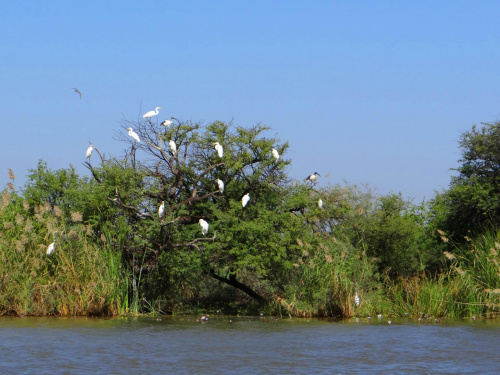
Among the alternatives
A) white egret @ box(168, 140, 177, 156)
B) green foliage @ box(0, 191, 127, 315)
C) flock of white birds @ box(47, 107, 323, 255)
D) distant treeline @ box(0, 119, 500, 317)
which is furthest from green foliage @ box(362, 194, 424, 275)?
green foliage @ box(0, 191, 127, 315)

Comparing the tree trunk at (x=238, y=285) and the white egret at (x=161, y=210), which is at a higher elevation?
the white egret at (x=161, y=210)

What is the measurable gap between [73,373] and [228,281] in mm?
13321

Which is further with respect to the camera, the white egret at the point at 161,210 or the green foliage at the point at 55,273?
the white egret at the point at 161,210

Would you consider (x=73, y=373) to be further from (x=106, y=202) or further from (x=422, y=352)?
(x=106, y=202)

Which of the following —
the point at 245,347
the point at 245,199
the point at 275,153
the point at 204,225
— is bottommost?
the point at 245,347

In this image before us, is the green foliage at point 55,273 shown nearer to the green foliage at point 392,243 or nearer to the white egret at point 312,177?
the white egret at point 312,177

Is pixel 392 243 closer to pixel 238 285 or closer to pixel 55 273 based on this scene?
pixel 238 285

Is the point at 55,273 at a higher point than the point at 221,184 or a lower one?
lower

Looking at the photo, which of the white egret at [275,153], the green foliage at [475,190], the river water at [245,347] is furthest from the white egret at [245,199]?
the green foliage at [475,190]

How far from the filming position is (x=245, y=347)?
1189 cm

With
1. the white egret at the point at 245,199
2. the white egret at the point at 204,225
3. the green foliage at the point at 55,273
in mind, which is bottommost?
the green foliage at the point at 55,273

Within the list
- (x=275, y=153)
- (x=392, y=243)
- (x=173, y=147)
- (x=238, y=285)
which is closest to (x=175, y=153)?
(x=173, y=147)

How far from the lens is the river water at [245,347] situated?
31.8ft

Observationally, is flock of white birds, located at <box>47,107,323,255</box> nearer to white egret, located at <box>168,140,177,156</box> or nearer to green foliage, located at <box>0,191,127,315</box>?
white egret, located at <box>168,140,177,156</box>
